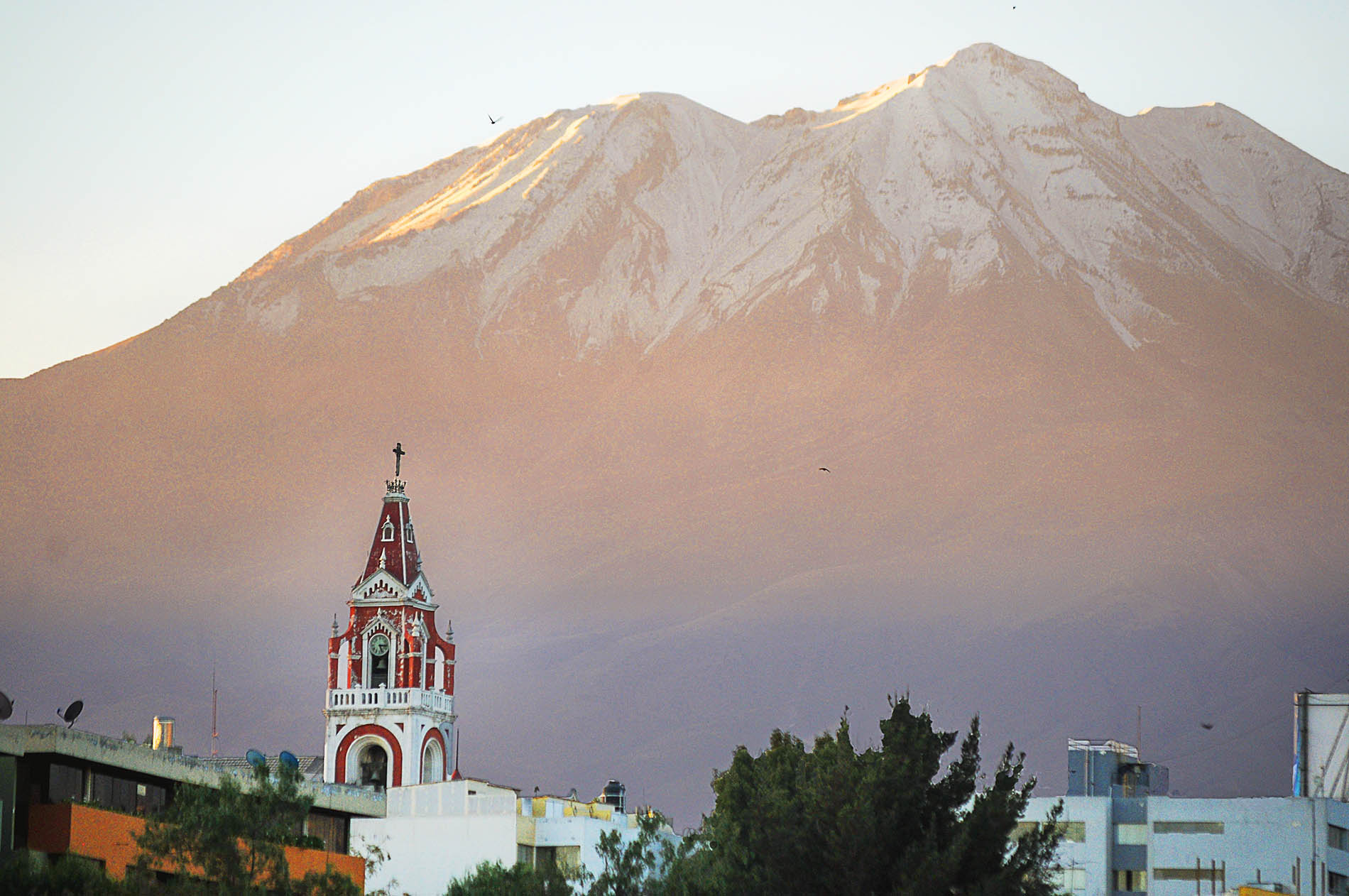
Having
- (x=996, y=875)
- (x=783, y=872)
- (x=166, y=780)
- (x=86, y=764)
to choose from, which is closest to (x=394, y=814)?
(x=166, y=780)

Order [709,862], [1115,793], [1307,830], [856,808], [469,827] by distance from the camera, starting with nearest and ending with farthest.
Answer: [856,808] → [709,862] → [469,827] → [1307,830] → [1115,793]

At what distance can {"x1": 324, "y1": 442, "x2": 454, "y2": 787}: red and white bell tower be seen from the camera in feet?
379

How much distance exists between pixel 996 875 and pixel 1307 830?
43717 mm

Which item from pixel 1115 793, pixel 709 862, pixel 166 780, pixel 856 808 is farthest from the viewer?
pixel 1115 793

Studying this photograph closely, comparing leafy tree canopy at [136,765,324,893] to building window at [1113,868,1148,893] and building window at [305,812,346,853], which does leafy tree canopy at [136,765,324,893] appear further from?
building window at [1113,868,1148,893]

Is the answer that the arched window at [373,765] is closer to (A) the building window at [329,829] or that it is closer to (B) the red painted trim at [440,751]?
(B) the red painted trim at [440,751]

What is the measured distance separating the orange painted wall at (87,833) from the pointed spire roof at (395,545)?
165 feet

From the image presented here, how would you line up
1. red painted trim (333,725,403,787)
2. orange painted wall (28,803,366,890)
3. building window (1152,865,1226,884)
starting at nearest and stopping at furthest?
1. orange painted wall (28,803,366,890)
2. building window (1152,865,1226,884)
3. red painted trim (333,725,403,787)

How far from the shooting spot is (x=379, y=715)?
116500 millimetres

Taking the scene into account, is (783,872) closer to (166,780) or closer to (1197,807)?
(166,780)

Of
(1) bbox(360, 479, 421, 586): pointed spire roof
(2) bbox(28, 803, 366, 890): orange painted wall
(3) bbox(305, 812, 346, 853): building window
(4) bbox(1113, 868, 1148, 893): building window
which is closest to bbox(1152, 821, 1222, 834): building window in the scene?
(4) bbox(1113, 868, 1148, 893): building window

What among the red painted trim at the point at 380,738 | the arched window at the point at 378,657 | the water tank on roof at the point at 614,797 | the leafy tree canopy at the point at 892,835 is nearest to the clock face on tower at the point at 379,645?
the arched window at the point at 378,657

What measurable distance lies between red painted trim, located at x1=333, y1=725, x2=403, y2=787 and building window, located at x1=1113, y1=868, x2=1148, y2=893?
3409 centimetres

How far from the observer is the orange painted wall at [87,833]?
6562 centimetres
